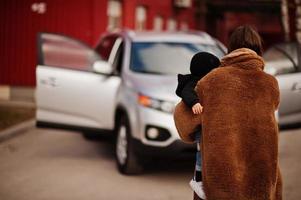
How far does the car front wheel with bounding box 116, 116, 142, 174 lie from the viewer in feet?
24.2

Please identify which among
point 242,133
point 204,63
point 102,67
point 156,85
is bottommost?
point 156,85

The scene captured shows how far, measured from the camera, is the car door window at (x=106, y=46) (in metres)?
9.17

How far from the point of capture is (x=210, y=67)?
12.4 feet

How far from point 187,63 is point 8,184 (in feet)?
9.20

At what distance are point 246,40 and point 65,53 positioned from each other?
18.1 feet

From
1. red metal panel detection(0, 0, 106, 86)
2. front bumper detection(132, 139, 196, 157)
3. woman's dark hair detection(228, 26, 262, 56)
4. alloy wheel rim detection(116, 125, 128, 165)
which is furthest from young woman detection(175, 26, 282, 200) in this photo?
red metal panel detection(0, 0, 106, 86)

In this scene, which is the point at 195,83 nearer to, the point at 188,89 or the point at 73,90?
the point at 188,89

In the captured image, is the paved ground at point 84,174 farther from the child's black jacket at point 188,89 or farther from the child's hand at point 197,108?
the child's hand at point 197,108

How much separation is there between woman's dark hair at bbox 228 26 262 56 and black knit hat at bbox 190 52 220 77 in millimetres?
177

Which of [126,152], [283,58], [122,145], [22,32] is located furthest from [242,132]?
[22,32]

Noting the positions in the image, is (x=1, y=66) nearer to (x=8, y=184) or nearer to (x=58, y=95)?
(x=58, y=95)

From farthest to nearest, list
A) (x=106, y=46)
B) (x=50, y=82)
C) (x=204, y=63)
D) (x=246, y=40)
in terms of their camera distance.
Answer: (x=106, y=46), (x=50, y=82), (x=204, y=63), (x=246, y=40)

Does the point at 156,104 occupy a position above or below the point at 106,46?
below

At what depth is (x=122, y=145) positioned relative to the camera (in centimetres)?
764
